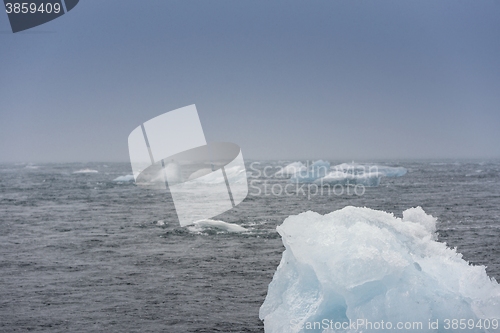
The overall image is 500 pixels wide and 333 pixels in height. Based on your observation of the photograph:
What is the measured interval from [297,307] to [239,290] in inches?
95.7

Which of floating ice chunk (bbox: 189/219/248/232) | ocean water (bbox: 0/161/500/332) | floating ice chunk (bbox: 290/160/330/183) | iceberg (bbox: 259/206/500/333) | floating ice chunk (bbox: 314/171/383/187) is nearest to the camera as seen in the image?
iceberg (bbox: 259/206/500/333)

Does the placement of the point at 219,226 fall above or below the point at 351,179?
above

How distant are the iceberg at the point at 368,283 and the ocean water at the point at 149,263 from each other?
1050mm

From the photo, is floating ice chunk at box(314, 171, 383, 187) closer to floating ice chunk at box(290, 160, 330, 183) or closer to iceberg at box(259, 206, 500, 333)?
floating ice chunk at box(290, 160, 330, 183)

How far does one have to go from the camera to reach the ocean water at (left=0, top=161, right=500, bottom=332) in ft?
19.8

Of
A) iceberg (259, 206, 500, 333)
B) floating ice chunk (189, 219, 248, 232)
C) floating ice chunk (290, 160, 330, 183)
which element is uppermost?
iceberg (259, 206, 500, 333)

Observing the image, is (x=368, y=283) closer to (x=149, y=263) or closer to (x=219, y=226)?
(x=149, y=263)

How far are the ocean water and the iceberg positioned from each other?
1050 mm

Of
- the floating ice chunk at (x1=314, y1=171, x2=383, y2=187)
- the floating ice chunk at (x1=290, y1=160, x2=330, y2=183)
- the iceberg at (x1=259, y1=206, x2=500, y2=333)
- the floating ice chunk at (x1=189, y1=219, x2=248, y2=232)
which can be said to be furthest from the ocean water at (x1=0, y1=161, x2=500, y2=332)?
the floating ice chunk at (x1=290, y1=160, x2=330, y2=183)

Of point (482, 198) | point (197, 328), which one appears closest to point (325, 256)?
point (197, 328)

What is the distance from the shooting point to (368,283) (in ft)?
14.5

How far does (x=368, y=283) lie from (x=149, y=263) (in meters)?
6.01

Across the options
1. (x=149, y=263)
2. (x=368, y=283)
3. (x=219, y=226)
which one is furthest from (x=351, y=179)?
(x=368, y=283)

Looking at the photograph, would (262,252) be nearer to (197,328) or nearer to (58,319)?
(197,328)
